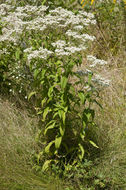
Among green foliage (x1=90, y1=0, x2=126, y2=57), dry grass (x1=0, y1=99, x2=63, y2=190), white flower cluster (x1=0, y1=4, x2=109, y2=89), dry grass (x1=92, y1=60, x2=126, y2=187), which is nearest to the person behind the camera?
white flower cluster (x1=0, y1=4, x2=109, y2=89)

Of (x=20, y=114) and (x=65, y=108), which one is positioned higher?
(x=65, y=108)

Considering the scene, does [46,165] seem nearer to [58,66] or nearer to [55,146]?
[55,146]

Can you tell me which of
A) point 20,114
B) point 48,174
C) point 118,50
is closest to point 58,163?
point 48,174

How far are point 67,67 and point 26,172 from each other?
1407 millimetres

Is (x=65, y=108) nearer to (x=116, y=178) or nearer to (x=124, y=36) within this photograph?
(x=116, y=178)

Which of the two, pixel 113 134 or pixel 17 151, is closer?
pixel 17 151

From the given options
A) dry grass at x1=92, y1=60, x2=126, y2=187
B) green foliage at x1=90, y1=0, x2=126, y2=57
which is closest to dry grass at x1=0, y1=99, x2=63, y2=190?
dry grass at x1=92, y1=60, x2=126, y2=187

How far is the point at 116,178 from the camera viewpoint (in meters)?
3.48

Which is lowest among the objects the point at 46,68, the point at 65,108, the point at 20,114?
the point at 20,114

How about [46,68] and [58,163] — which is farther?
[58,163]

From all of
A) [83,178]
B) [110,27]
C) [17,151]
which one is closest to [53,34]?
[17,151]

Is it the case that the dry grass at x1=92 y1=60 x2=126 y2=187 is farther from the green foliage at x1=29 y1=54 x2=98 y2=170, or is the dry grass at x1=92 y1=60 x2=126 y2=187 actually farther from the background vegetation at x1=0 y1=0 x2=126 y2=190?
the green foliage at x1=29 y1=54 x2=98 y2=170

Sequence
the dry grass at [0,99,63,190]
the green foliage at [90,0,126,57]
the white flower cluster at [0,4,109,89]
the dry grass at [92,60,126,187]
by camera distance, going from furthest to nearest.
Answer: the green foliage at [90,0,126,57] → the dry grass at [92,60,126,187] → the dry grass at [0,99,63,190] → the white flower cluster at [0,4,109,89]

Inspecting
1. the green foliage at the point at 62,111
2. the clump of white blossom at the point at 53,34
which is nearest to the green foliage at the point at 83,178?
the green foliage at the point at 62,111
